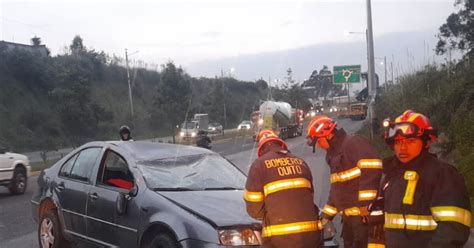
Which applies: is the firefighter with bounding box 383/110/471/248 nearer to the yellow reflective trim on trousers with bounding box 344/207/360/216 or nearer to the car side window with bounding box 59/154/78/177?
the yellow reflective trim on trousers with bounding box 344/207/360/216

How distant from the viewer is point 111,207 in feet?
18.2

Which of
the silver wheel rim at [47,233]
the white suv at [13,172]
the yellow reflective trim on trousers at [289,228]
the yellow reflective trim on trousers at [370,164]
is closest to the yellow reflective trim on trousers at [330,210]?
the yellow reflective trim on trousers at [370,164]

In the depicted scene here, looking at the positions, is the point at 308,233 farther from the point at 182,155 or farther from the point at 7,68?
the point at 7,68

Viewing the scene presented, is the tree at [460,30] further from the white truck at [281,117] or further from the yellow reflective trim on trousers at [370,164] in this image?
the yellow reflective trim on trousers at [370,164]

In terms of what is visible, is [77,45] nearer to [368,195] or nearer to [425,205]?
[368,195]

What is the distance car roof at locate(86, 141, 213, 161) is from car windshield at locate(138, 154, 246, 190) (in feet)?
0.30

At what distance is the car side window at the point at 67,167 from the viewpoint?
22.0 feet

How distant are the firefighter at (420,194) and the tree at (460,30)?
3408 cm

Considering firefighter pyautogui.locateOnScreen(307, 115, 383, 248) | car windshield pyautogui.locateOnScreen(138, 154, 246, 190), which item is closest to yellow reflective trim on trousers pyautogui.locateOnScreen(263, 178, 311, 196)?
firefighter pyautogui.locateOnScreen(307, 115, 383, 248)

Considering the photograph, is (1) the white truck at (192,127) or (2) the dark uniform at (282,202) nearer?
(2) the dark uniform at (282,202)

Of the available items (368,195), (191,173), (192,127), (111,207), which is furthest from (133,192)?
(192,127)

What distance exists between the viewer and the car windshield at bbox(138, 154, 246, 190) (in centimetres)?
555

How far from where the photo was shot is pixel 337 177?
4844mm

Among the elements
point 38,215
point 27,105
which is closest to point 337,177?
point 38,215
